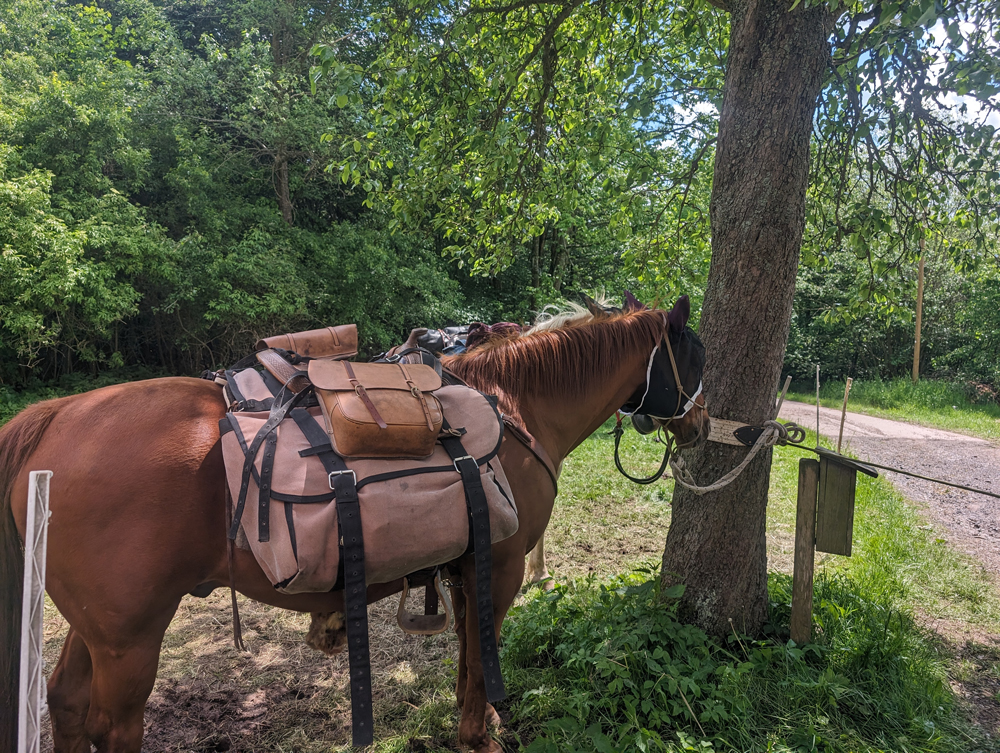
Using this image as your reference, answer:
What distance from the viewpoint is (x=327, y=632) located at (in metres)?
2.16

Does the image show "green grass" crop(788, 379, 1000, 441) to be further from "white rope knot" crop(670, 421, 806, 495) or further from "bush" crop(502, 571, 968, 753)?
"white rope knot" crop(670, 421, 806, 495)

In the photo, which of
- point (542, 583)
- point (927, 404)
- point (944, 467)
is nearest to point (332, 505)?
point (542, 583)

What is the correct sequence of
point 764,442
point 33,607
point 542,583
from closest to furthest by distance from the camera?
1. point 33,607
2. point 764,442
3. point 542,583

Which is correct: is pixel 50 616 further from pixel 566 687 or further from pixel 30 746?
pixel 566 687

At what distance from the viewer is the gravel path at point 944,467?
17.2 feet

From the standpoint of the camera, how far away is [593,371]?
2596mm

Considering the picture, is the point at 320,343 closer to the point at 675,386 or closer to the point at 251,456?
the point at 251,456

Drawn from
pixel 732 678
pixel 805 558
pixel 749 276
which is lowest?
pixel 732 678

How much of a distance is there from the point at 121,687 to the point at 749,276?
3.10 m

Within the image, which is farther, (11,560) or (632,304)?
(632,304)

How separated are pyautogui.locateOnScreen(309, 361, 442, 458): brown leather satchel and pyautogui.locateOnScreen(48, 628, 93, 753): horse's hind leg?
1.39 m

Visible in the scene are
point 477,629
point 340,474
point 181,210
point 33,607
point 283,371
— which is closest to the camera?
point 33,607

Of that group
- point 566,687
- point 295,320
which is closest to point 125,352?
point 295,320

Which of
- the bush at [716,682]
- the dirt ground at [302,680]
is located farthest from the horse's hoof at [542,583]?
the bush at [716,682]
